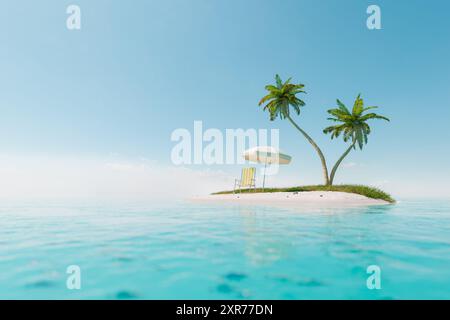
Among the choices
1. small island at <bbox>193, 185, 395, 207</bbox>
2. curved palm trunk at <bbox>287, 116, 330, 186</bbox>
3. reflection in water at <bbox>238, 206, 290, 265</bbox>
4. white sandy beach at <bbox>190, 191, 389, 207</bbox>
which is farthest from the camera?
curved palm trunk at <bbox>287, 116, 330, 186</bbox>

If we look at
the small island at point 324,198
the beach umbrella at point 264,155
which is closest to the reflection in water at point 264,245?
the small island at point 324,198

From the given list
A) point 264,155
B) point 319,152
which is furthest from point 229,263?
point 319,152

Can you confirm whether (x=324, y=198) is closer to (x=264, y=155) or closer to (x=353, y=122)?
(x=264, y=155)

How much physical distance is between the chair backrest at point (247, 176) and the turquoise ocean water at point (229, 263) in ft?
42.0

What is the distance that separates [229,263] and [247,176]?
15.9m

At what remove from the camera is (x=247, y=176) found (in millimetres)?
19750

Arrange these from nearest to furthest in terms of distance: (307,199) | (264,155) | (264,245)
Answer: (264,245)
(307,199)
(264,155)

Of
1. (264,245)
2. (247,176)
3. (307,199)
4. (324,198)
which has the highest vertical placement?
(247,176)

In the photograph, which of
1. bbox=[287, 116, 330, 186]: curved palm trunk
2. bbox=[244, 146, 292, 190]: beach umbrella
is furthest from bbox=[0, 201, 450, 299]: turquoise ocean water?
bbox=[287, 116, 330, 186]: curved palm trunk

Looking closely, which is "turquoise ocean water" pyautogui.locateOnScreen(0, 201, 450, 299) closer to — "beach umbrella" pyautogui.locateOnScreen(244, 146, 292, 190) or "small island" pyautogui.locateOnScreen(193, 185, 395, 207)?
"small island" pyautogui.locateOnScreen(193, 185, 395, 207)

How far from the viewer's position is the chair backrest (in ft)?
63.7

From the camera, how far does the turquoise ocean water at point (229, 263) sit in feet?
9.84

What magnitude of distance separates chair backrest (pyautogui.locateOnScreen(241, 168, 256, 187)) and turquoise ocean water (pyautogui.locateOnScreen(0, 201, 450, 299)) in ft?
42.0
